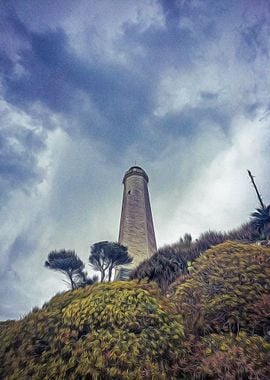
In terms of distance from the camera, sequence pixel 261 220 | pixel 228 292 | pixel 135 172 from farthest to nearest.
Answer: pixel 135 172 < pixel 261 220 < pixel 228 292

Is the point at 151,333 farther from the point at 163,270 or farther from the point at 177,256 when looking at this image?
the point at 177,256

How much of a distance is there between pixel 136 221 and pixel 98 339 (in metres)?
19.8

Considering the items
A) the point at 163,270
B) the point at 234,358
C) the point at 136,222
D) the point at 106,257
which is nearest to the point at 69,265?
the point at 106,257

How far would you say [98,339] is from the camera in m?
3.72

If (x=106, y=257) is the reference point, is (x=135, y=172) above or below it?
above

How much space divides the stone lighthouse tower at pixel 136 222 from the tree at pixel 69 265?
3396mm

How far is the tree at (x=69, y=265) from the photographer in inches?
651

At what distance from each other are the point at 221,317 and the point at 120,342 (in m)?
2.21

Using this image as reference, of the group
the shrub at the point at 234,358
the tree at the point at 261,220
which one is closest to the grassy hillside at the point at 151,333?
the shrub at the point at 234,358

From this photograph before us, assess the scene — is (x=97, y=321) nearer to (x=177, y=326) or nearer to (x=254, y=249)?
(x=177, y=326)

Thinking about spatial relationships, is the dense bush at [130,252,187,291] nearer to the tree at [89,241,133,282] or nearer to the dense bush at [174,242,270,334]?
the dense bush at [174,242,270,334]

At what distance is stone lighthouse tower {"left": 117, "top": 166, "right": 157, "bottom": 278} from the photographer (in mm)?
21016

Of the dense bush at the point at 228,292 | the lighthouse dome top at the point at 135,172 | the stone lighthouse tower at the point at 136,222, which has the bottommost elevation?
the dense bush at the point at 228,292

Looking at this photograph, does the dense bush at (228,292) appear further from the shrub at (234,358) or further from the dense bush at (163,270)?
the dense bush at (163,270)
